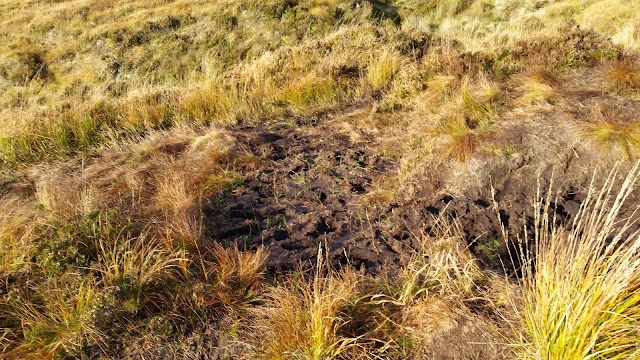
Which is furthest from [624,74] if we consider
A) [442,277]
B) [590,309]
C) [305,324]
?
[305,324]

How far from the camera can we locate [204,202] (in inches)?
169

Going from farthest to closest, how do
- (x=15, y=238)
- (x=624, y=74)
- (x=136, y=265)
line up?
(x=624, y=74), (x=15, y=238), (x=136, y=265)

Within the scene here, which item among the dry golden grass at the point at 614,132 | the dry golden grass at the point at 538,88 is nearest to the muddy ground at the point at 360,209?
the dry golden grass at the point at 614,132

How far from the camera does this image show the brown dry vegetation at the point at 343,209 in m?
2.52

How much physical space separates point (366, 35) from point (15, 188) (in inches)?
271

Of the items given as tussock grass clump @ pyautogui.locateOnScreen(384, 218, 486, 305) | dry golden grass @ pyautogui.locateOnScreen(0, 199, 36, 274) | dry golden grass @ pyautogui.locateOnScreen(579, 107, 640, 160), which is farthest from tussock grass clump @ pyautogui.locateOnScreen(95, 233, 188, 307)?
dry golden grass @ pyautogui.locateOnScreen(579, 107, 640, 160)

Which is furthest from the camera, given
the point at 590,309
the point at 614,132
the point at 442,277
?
the point at 614,132

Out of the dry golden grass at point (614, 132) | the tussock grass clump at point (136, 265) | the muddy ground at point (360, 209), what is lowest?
the muddy ground at point (360, 209)

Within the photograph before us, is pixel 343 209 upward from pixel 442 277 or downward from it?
downward

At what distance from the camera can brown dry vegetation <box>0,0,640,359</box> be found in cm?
252

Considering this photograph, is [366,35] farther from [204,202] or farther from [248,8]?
[248,8]

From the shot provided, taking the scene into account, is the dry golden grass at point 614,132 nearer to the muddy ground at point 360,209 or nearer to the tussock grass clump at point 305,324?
the muddy ground at point 360,209

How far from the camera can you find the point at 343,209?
421 centimetres

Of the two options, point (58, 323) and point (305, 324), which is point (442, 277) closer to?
point (305, 324)
